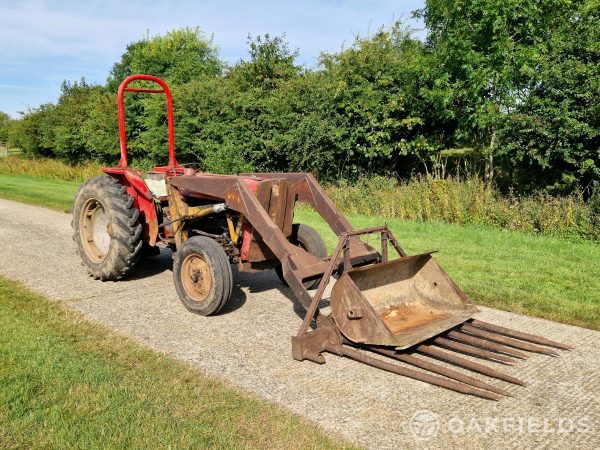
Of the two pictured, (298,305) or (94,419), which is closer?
(94,419)

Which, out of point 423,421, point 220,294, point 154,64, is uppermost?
point 154,64

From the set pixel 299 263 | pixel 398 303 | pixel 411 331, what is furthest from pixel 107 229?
pixel 411 331

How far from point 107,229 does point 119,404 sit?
348 cm

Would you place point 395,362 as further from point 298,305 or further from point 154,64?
point 154,64

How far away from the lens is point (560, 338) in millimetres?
4680

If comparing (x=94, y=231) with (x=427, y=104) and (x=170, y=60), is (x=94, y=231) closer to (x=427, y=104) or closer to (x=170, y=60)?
(x=427, y=104)

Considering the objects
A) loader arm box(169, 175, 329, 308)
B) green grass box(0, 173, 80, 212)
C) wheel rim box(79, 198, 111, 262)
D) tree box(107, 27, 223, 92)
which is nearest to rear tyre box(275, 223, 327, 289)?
loader arm box(169, 175, 329, 308)

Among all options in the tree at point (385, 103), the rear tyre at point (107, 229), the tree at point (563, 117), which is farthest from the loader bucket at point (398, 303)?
the tree at point (385, 103)

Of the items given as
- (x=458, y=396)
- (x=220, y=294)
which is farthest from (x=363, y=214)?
(x=458, y=396)

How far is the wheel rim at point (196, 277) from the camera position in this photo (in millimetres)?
5293

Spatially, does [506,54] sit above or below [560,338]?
above

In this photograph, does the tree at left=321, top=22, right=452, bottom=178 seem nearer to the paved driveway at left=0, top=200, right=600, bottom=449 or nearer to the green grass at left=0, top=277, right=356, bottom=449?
the paved driveway at left=0, top=200, right=600, bottom=449

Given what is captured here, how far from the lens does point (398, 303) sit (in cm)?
461

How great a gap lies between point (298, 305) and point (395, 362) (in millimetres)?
1678
